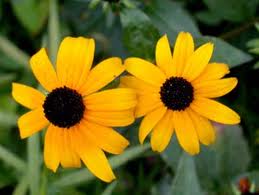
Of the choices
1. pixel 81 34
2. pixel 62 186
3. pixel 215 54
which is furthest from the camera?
pixel 81 34

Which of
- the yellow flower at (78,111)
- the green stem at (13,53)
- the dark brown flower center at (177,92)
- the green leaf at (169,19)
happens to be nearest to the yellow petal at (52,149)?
the yellow flower at (78,111)

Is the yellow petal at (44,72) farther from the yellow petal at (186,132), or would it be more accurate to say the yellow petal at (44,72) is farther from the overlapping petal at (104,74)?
the yellow petal at (186,132)

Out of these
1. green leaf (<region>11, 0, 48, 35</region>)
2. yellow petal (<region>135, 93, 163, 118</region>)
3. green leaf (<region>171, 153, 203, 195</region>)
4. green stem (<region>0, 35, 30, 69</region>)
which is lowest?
green stem (<region>0, 35, 30, 69</region>)

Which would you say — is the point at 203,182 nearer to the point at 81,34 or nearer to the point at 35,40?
the point at 81,34

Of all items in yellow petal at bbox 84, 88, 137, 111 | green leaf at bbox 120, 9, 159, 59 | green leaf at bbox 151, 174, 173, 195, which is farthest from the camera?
green leaf at bbox 151, 174, 173, 195

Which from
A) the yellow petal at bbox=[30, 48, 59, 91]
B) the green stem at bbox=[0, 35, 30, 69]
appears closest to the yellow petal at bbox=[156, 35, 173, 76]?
the yellow petal at bbox=[30, 48, 59, 91]

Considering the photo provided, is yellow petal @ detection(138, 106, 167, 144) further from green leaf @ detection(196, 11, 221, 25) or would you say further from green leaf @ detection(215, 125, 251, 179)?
green leaf @ detection(196, 11, 221, 25)

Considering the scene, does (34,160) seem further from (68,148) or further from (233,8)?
(233,8)

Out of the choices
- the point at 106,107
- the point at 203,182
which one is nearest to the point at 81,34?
the point at 203,182
